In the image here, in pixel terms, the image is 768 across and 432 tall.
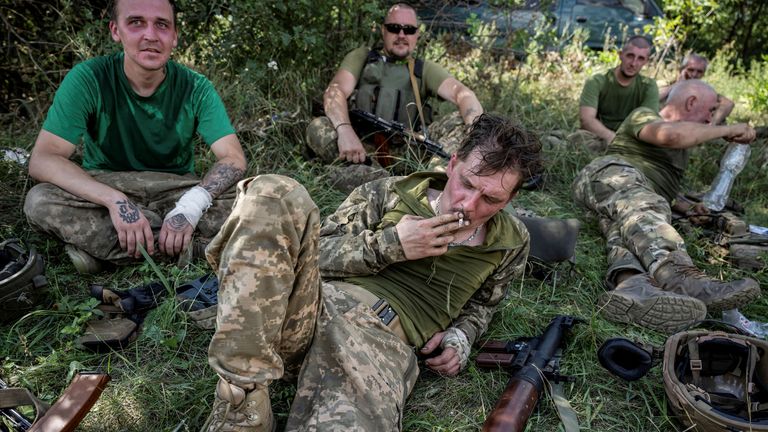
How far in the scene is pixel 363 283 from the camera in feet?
8.59

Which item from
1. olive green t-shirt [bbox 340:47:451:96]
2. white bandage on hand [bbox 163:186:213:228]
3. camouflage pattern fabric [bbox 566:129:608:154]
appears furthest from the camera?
camouflage pattern fabric [bbox 566:129:608:154]

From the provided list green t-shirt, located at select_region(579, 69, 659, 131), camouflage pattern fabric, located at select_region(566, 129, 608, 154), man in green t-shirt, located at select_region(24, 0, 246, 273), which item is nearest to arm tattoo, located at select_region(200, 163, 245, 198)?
man in green t-shirt, located at select_region(24, 0, 246, 273)

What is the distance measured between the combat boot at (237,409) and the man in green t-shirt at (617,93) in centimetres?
495

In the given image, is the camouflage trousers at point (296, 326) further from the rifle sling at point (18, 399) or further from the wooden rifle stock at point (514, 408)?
the rifle sling at point (18, 399)

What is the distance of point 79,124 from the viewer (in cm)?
342

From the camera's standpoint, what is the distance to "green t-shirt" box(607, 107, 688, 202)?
4.62 metres

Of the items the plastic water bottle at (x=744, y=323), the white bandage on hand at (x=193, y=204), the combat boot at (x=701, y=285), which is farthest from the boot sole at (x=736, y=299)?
the white bandage on hand at (x=193, y=204)

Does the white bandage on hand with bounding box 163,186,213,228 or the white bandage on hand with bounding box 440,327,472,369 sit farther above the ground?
the white bandage on hand with bounding box 163,186,213,228

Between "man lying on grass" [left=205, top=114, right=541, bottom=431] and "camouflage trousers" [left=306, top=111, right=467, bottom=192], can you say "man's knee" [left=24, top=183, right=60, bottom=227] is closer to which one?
"man lying on grass" [left=205, top=114, right=541, bottom=431]

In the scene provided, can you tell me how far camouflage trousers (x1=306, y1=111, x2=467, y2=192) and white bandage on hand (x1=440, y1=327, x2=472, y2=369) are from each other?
1904 millimetres

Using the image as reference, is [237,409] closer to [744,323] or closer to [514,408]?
[514,408]

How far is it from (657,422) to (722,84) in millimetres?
7836

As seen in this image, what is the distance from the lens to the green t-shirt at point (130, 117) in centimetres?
340

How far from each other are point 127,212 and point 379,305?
1.69m
